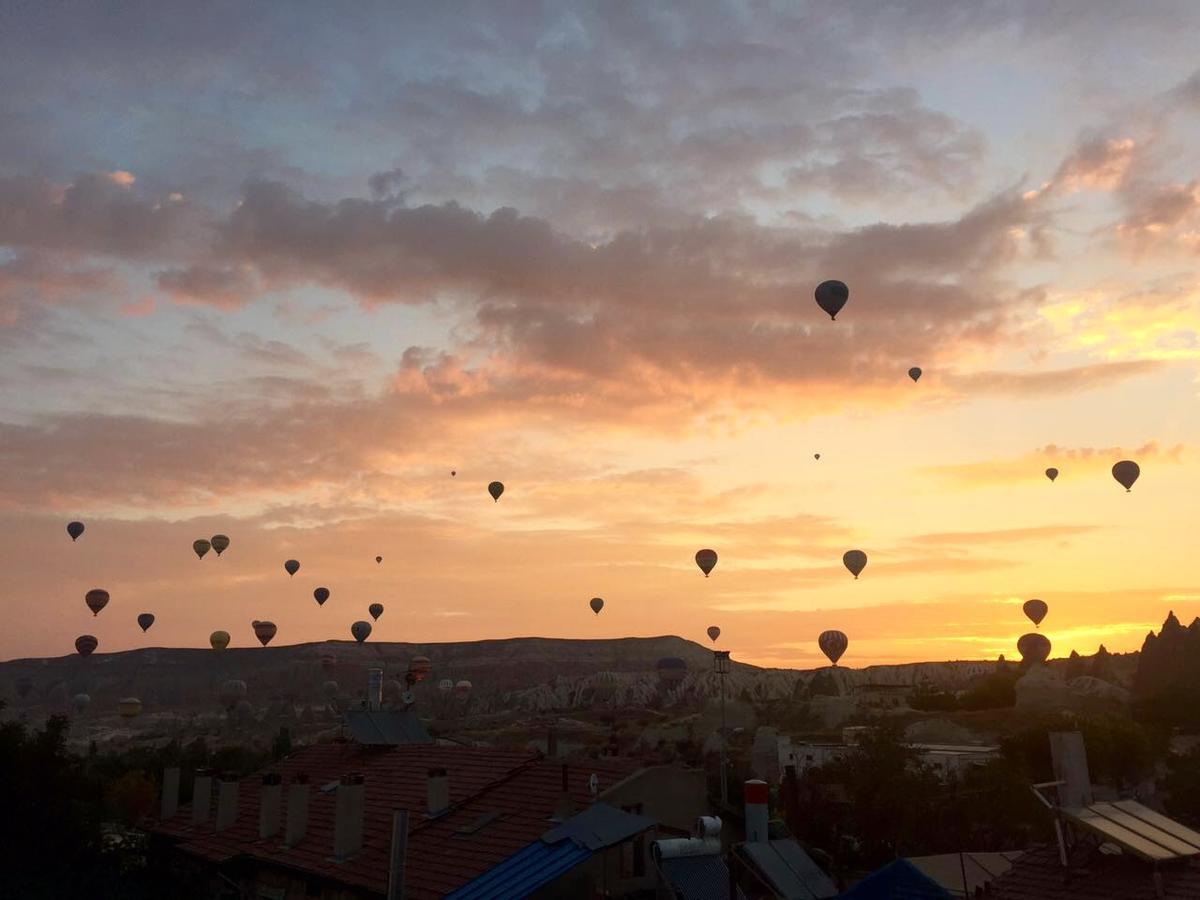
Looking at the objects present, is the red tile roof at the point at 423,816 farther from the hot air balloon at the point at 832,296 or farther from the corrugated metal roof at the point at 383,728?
the hot air balloon at the point at 832,296

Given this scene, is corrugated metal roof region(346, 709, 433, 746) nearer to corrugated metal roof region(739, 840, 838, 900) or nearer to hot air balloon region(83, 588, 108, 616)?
corrugated metal roof region(739, 840, 838, 900)

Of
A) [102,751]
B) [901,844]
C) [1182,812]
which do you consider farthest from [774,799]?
[102,751]

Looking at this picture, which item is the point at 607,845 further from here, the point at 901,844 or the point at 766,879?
the point at 901,844

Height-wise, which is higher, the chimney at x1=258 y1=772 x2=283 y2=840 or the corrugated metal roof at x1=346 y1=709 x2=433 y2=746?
the corrugated metal roof at x1=346 y1=709 x2=433 y2=746

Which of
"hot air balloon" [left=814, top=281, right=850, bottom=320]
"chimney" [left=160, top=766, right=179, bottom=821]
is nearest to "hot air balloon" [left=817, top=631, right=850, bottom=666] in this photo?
"hot air balloon" [left=814, top=281, right=850, bottom=320]

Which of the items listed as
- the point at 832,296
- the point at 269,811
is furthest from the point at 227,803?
the point at 832,296

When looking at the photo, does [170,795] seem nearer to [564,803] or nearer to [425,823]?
[425,823]
